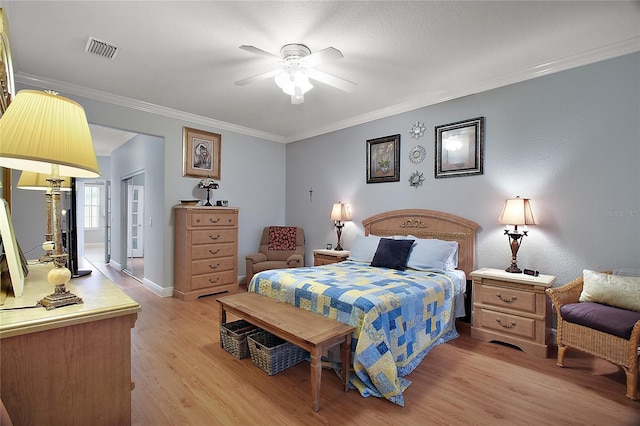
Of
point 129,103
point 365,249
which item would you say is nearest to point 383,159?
point 365,249

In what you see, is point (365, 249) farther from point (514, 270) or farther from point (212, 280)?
point (212, 280)

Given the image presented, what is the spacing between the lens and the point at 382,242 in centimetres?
367

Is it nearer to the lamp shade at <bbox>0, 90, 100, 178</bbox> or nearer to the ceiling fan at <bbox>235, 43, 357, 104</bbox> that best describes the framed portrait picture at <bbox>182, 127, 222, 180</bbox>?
the ceiling fan at <bbox>235, 43, 357, 104</bbox>

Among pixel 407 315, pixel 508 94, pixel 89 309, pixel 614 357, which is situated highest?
pixel 508 94

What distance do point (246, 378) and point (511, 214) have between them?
9.39 feet

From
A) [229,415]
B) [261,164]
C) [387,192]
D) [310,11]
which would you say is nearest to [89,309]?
[229,415]

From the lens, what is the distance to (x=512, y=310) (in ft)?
9.27

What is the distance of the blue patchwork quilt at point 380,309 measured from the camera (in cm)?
209

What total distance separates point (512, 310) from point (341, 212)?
2.57m

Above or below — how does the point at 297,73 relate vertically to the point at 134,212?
above

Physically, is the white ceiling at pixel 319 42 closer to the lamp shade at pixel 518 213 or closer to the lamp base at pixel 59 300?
the lamp shade at pixel 518 213

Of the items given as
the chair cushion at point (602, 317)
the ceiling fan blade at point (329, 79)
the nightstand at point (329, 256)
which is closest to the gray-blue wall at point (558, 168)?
the chair cushion at point (602, 317)

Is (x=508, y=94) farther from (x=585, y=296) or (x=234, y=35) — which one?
(x=234, y=35)

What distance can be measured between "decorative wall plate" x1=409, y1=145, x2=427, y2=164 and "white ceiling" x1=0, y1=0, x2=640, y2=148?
0.61 meters
